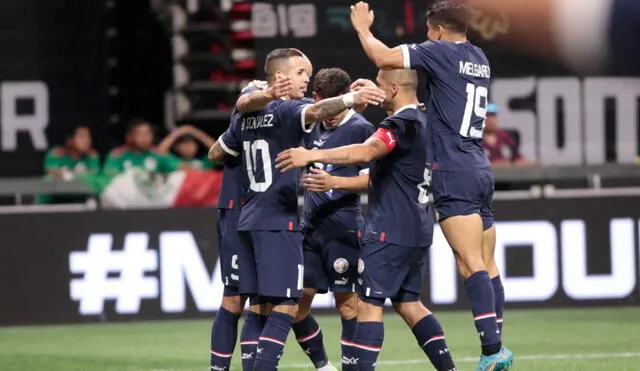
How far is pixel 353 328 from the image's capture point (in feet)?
30.1

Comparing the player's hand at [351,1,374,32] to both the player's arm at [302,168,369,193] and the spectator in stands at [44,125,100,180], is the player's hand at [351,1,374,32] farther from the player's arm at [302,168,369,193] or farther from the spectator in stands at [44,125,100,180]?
the spectator in stands at [44,125,100,180]

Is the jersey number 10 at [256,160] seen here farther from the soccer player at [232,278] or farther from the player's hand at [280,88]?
the player's hand at [280,88]

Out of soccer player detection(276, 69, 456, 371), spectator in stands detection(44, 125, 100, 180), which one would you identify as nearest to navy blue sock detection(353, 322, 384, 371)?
soccer player detection(276, 69, 456, 371)

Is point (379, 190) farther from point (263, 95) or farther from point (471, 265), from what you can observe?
point (263, 95)

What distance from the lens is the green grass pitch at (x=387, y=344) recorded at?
1030 cm

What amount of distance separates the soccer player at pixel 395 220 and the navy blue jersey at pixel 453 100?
92 millimetres

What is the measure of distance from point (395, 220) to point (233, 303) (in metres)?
1.17

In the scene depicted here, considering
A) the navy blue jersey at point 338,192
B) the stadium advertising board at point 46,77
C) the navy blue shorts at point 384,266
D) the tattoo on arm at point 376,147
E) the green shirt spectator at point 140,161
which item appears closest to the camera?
the tattoo on arm at point 376,147

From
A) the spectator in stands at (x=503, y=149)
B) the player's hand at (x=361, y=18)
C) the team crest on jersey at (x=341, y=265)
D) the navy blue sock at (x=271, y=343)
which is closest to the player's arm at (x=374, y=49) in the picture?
the player's hand at (x=361, y=18)

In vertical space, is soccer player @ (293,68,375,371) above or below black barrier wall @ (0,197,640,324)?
above

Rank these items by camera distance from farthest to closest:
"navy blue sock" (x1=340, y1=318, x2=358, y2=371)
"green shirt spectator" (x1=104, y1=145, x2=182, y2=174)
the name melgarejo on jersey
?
"green shirt spectator" (x1=104, y1=145, x2=182, y2=174) < "navy blue sock" (x1=340, y1=318, x2=358, y2=371) < the name melgarejo on jersey

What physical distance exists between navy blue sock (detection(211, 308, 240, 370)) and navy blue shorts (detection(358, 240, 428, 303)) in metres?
0.88

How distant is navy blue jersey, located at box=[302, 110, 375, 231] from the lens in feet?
30.1

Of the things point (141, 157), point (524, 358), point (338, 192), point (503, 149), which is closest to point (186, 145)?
point (141, 157)
